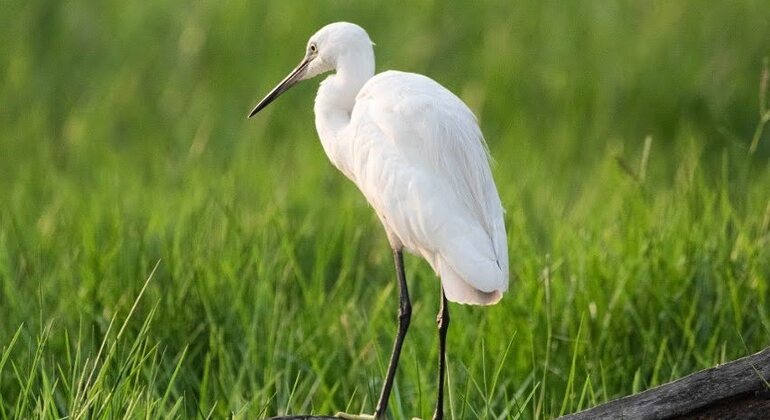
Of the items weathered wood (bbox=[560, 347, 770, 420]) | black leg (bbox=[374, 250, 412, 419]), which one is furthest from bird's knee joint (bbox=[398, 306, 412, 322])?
weathered wood (bbox=[560, 347, 770, 420])

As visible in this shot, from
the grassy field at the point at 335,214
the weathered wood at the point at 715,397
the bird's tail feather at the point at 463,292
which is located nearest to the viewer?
the weathered wood at the point at 715,397

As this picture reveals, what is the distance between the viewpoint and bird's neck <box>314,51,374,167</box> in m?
2.89

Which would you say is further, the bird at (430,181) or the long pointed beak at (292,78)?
the long pointed beak at (292,78)

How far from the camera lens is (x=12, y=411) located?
2.90 metres

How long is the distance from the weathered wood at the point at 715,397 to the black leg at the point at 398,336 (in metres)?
0.64

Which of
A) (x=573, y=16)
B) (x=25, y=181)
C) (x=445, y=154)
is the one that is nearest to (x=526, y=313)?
(x=445, y=154)

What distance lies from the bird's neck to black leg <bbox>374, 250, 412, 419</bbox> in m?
0.28

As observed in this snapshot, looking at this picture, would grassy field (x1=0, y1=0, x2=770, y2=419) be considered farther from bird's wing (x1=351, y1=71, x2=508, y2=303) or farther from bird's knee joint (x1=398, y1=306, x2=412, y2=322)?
bird's wing (x1=351, y1=71, x2=508, y2=303)

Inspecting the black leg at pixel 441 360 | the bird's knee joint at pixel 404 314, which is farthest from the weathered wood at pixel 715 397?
the bird's knee joint at pixel 404 314

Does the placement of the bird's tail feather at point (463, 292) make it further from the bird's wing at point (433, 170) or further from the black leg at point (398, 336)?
the black leg at point (398, 336)

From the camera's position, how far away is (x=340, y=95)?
9.57 ft

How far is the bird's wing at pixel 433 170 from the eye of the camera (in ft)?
8.55

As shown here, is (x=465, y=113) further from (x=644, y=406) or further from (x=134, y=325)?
(x=134, y=325)

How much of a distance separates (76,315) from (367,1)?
390 centimetres
